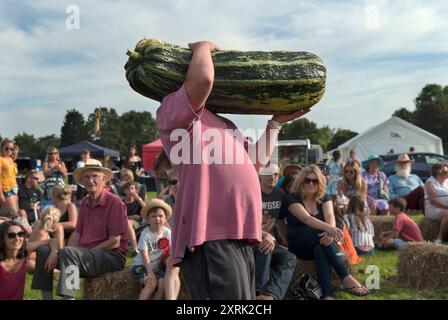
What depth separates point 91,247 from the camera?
18.5 feet

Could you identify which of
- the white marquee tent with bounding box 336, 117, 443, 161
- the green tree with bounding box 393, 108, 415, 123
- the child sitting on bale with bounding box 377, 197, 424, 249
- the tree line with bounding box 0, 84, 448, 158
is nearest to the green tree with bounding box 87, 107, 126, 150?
the tree line with bounding box 0, 84, 448, 158

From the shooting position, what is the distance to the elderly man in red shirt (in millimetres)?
5289

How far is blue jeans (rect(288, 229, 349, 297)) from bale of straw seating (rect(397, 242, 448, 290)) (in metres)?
1.08

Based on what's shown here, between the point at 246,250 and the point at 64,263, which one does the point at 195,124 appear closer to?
the point at 246,250

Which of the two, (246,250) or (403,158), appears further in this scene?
(403,158)

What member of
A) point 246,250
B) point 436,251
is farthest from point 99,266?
point 436,251

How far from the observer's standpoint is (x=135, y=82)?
271 centimetres

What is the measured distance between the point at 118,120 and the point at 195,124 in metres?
84.3

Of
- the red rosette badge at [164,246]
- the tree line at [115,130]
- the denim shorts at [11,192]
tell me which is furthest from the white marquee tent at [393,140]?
the tree line at [115,130]

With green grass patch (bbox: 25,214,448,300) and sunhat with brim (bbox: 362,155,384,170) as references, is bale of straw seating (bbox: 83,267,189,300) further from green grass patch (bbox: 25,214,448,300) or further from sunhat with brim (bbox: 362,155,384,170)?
sunhat with brim (bbox: 362,155,384,170)

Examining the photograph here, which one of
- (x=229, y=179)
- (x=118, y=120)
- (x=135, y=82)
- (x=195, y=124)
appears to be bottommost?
(x=229, y=179)

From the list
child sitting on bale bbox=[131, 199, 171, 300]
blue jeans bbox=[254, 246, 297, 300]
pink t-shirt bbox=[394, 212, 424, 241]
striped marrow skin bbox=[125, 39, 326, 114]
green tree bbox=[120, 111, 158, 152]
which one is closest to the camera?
striped marrow skin bbox=[125, 39, 326, 114]

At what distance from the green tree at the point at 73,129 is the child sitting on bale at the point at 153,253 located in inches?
3166
